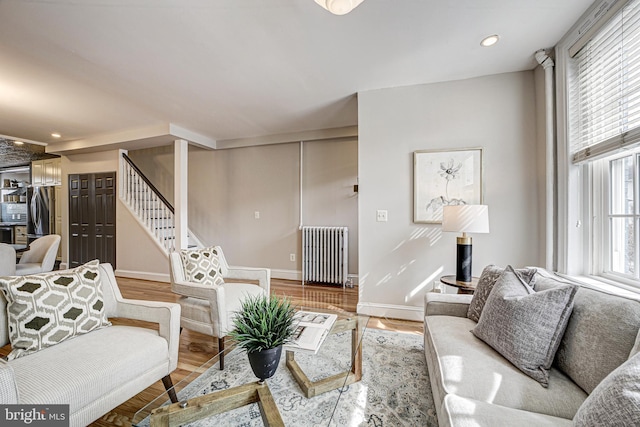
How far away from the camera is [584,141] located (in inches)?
76.5

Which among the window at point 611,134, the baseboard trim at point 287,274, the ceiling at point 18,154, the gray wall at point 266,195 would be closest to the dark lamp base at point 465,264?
the window at point 611,134

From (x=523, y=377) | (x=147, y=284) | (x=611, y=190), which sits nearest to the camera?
(x=523, y=377)

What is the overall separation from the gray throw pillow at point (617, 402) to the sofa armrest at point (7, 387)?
1.78 metres

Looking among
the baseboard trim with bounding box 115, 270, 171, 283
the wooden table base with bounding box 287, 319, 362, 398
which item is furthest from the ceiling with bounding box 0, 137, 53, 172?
the wooden table base with bounding box 287, 319, 362, 398

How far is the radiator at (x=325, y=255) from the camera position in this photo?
409 cm

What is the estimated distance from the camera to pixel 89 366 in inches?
45.9

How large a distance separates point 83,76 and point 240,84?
144 cm

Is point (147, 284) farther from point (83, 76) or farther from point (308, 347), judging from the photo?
point (308, 347)

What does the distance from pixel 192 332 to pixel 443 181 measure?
286 centimetres

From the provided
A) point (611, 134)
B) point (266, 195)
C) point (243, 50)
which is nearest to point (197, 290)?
point (243, 50)

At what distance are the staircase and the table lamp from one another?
437cm

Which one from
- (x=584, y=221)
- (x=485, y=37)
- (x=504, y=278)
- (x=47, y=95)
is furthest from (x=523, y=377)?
(x=47, y=95)

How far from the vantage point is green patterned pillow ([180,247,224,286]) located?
2283mm

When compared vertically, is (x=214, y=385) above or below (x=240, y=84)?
below
